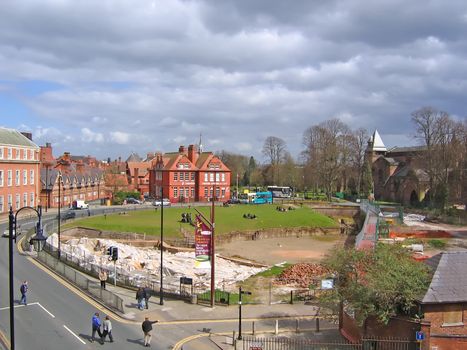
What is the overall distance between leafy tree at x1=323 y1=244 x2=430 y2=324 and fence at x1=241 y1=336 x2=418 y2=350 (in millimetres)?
1054

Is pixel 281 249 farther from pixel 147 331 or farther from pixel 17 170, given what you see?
pixel 147 331

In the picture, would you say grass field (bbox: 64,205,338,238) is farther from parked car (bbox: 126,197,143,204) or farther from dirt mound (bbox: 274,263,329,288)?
dirt mound (bbox: 274,263,329,288)

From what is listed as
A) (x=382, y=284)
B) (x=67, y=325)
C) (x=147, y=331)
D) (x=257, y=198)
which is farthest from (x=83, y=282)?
(x=257, y=198)

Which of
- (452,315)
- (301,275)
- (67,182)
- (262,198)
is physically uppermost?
(67,182)

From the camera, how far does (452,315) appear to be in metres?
20.5

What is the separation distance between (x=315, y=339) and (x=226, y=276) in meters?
17.2

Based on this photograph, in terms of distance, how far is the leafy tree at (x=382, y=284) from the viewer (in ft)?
67.1

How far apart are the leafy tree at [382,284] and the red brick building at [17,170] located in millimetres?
55462

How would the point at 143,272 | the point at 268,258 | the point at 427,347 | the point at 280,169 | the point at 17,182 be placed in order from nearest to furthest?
the point at 427,347 < the point at 143,272 < the point at 268,258 < the point at 17,182 < the point at 280,169

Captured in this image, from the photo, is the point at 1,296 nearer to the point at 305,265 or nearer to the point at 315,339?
the point at 315,339

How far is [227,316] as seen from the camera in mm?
28047

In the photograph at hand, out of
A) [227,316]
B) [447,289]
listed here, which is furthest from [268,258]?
[447,289]

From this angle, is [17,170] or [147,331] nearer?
[147,331]

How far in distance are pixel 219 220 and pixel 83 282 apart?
41.7 metres
